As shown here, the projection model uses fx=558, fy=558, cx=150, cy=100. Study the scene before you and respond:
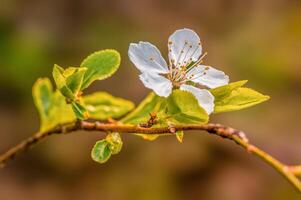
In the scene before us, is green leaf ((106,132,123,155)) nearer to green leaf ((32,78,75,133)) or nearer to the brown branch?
the brown branch

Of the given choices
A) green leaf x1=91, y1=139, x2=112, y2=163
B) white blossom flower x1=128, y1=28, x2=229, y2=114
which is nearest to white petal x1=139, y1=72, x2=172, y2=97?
white blossom flower x1=128, y1=28, x2=229, y2=114

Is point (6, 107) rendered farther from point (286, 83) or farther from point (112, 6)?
point (286, 83)

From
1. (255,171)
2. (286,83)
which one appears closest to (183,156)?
(255,171)

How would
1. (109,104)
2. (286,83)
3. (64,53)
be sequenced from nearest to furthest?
(109,104)
(64,53)
(286,83)

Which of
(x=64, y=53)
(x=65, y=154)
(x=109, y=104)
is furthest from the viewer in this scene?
(x=64, y=53)

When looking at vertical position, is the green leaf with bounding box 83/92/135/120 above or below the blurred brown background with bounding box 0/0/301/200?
above

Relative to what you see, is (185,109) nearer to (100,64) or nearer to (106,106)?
(100,64)

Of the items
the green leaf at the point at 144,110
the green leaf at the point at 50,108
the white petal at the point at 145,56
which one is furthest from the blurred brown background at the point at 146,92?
the white petal at the point at 145,56
